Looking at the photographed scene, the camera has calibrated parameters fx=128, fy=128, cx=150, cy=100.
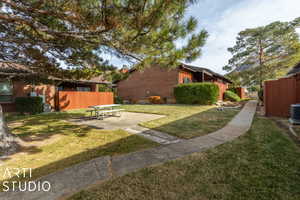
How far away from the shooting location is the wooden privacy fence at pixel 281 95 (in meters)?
5.86

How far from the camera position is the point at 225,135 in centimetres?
405

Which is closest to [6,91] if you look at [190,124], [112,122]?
[112,122]

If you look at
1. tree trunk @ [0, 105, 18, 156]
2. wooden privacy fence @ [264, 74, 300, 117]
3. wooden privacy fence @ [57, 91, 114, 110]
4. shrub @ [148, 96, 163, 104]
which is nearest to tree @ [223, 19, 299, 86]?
shrub @ [148, 96, 163, 104]

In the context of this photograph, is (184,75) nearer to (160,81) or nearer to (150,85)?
(160,81)

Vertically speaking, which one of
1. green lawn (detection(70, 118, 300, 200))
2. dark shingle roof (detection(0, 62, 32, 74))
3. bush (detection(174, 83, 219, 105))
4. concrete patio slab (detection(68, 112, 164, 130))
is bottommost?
green lawn (detection(70, 118, 300, 200))

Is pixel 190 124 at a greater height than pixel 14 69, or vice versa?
pixel 14 69

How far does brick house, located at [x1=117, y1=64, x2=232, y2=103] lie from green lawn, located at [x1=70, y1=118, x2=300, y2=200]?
1280cm

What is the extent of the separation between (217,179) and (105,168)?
6.38 ft

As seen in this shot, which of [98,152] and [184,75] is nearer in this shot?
[98,152]

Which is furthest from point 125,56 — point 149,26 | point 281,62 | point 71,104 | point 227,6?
point 281,62

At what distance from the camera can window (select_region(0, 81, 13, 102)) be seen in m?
9.43

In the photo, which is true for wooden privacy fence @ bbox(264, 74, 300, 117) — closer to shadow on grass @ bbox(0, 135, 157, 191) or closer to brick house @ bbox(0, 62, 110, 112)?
shadow on grass @ bbox(0, 135, 157, 191)

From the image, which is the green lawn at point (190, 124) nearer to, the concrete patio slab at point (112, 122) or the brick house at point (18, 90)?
the concrete patio slab at point (112, 122)

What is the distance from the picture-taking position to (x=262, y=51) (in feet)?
57.0
